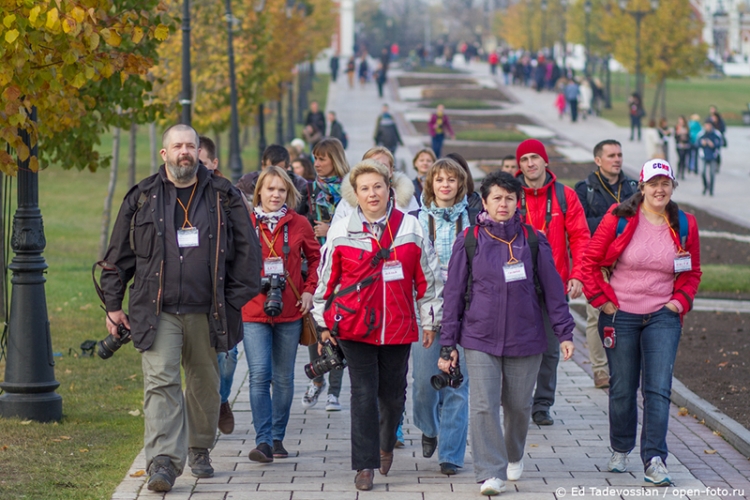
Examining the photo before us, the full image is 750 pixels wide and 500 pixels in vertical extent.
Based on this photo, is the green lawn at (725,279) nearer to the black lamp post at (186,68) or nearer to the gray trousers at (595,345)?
the gray trousers at (595,345)

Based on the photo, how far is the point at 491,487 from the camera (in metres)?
6.41

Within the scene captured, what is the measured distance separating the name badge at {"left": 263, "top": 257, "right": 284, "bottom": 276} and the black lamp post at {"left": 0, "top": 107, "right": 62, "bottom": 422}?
181 cm

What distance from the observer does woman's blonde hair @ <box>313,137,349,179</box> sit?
9.00 metres

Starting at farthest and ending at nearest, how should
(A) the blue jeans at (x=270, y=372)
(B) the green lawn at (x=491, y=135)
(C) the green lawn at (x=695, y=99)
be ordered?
(C) the green lawn at (x=695, y=99) → (B) the green lawn at (x=491, y=135) → (A) the blue jeans at (x=270, y=372)

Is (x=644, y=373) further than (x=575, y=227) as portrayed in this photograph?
No

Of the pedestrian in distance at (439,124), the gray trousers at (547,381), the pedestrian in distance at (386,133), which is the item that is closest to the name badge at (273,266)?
the gray trousers at (547,381)

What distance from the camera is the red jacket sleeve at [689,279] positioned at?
6.82 meters

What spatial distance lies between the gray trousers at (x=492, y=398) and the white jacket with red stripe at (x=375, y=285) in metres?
0.42

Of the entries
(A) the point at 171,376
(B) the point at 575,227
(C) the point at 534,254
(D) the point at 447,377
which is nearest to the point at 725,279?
(B) the point at 575,227

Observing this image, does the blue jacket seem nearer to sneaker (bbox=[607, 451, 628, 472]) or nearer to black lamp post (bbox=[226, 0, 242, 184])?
sneaker (bbox=[607, 451, 628, 472])

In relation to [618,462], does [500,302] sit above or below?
above

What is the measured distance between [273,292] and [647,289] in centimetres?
226

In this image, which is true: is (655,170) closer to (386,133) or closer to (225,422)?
(225,422)

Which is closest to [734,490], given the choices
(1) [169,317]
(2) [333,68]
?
(1) [169,317]
